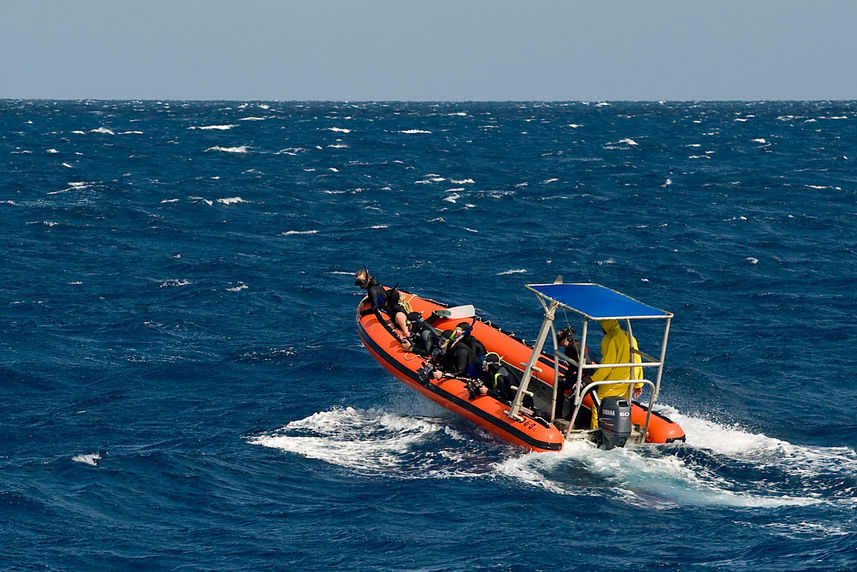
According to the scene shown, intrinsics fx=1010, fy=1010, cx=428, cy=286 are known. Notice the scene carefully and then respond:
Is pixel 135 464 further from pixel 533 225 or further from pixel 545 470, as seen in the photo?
pixel 533 225

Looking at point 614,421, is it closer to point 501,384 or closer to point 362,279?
point 501,384

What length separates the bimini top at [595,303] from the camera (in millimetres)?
15694

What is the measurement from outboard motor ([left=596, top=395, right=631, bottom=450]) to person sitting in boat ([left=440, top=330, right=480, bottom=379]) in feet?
8.79

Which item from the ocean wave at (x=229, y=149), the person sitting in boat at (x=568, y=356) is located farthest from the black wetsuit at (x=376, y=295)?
the ocean wave at (x=229, y=149)

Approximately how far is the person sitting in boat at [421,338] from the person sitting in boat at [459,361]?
0.35 metres

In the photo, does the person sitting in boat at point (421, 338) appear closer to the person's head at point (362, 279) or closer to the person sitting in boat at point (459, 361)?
the person sitting in boat at point (459, 361)

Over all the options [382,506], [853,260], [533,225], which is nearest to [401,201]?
[533,225]

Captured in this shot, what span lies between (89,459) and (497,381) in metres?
6.91

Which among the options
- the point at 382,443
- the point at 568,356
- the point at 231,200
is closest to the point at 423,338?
the point at 382,443

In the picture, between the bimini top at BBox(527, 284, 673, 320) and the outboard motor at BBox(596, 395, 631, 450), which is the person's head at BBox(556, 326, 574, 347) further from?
the outboard motor at BBox(596, 395, 631, 450)

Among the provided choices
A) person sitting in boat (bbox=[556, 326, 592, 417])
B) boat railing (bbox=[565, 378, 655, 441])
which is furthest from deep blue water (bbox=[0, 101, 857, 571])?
person sitting in boat (bbox=[556, 326, 592, 417])

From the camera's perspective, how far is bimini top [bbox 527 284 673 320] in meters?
15.7

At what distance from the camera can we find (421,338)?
65.2 feet

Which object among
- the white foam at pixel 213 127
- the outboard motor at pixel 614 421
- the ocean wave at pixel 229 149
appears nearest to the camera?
the outboard motor at pixel 614 421
